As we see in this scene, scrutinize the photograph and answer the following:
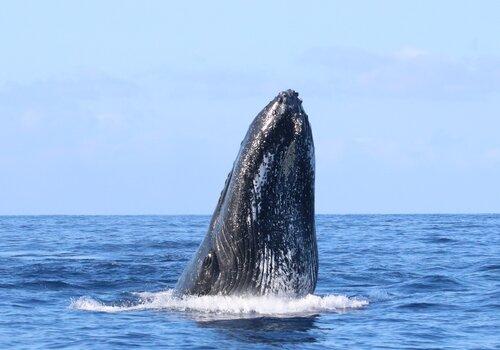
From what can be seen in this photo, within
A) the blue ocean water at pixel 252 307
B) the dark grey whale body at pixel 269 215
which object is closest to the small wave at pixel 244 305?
the blue ocean water at pixel 252 307

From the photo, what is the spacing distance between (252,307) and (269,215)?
4.29 feet

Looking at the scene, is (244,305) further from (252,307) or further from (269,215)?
(269,215)

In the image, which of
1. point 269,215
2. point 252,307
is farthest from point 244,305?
point 269,215

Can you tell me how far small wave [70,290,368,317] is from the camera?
529 inches

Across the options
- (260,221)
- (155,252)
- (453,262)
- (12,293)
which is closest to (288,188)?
(260,221)

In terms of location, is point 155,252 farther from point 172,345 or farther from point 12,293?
point 172,345

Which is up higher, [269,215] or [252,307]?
[269,215]

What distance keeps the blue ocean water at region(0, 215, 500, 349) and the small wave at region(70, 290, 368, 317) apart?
15mm

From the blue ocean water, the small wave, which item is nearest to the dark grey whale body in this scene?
the small wave

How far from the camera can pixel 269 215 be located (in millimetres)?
12953

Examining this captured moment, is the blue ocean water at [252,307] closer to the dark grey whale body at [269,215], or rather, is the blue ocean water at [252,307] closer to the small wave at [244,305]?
the small wave at [244,305]

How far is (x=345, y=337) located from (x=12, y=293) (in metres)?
7.10

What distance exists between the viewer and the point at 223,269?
13.5 m

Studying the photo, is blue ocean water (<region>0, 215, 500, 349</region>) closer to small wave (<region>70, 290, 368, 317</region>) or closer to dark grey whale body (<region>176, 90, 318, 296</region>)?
small wave (<region>70, 290, 368, 317</region>)
